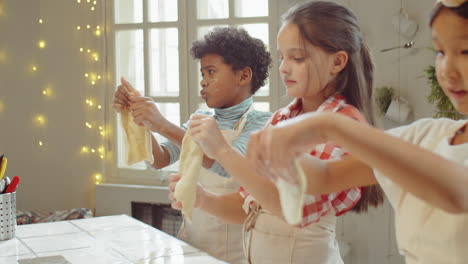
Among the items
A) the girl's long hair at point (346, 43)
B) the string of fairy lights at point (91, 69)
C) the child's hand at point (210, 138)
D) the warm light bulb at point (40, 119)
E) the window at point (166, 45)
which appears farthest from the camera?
the warm light bulb at point (40, 119)

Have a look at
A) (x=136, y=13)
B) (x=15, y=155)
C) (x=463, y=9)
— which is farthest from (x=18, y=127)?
(x=463, y=9)

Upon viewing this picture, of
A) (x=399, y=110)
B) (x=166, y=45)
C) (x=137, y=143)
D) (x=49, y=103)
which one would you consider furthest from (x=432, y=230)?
(x=49, y=103)

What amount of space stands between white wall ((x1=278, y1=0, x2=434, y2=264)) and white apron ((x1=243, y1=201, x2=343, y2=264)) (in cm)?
156

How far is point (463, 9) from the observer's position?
0.70 metres

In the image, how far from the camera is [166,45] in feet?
11.2

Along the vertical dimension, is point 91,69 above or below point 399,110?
above

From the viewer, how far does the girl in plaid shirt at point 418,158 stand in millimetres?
618

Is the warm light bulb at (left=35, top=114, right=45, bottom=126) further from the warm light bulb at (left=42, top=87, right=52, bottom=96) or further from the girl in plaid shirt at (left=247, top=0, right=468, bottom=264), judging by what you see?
the girl in plaid shirt at (left=247, top=0, right=468, bottom=264)

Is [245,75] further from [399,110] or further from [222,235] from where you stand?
[399,110]

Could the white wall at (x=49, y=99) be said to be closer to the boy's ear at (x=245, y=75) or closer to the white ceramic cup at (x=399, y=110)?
the white ceramic cup at (x=399, y=110)

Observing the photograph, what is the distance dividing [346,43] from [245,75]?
2.06 feet

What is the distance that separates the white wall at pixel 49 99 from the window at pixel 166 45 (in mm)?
171

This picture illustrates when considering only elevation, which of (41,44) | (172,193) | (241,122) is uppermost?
(41,44)

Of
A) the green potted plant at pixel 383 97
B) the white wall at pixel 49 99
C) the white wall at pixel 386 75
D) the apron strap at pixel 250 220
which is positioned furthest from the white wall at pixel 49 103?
the apron strap at pixel 250 220
